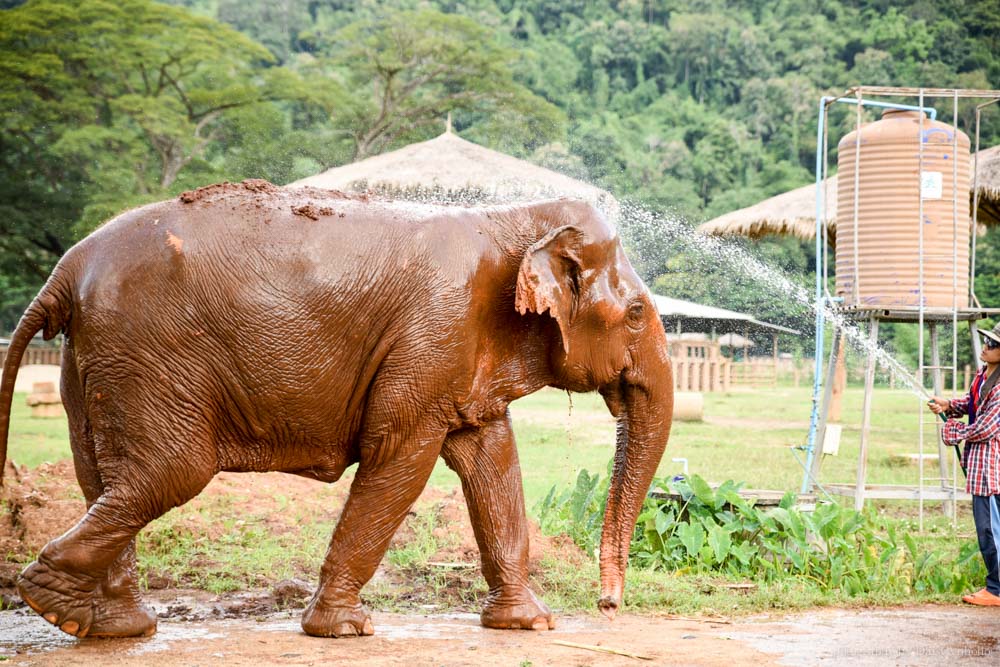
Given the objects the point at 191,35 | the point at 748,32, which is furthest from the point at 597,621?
the point at 748,32

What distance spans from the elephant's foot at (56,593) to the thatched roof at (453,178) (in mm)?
11394

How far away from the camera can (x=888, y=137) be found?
391 inches

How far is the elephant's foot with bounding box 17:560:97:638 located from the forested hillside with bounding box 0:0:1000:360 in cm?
1995

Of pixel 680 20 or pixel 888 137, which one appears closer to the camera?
pixel 888 137

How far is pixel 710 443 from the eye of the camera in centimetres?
1590

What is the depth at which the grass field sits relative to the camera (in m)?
12.8

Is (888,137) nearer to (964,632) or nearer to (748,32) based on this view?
(964,632)

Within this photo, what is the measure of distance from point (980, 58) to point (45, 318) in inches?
1980

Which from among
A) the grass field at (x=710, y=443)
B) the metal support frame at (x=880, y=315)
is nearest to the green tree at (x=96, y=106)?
the grass field at (x=710, y=443)

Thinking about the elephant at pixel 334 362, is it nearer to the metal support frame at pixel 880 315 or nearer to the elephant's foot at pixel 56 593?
the elephant's foot at pixel 56 593

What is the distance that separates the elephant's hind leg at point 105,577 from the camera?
16.7ft

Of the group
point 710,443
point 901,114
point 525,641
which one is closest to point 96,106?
point 710,443

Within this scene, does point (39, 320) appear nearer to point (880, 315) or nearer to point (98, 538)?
point (98, 538)

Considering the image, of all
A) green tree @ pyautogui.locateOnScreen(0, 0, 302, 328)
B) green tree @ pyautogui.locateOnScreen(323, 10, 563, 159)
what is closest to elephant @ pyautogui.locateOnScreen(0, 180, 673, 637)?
green tree @ pyautogui.locateOnScreen(0, 0, 302, 328)
